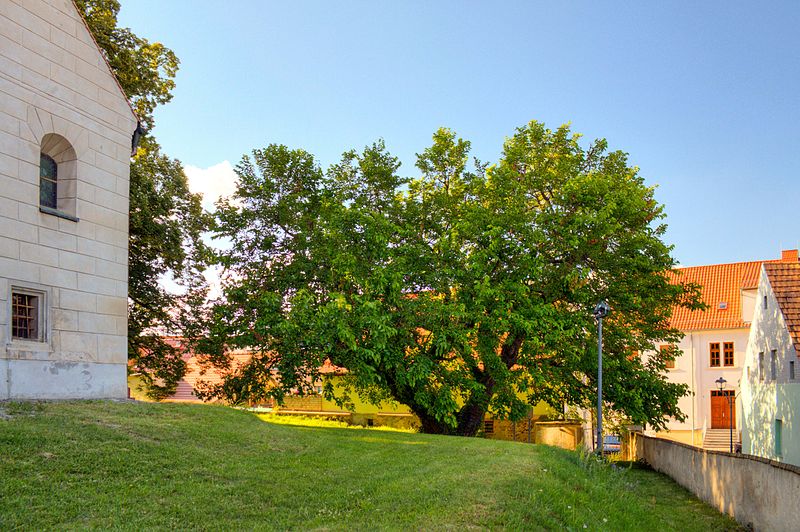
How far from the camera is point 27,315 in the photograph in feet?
50.0

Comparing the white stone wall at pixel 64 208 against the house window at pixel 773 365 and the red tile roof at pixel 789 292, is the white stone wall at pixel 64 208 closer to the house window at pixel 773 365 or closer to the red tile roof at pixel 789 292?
the red tile roof at pixel 789 292

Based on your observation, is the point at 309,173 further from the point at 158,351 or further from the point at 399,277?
the point at 158,351

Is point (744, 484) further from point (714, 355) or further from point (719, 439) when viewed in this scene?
point (714, 355)

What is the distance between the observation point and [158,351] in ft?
87.7

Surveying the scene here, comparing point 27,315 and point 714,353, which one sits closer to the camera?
point 27,315

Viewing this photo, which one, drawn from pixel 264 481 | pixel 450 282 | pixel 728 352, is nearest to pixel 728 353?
pixel 728 352

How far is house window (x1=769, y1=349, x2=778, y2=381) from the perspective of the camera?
28.6 meters

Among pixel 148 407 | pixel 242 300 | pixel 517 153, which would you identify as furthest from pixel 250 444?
pixel 517 153

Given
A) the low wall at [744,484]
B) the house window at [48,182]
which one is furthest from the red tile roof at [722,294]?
the house window at [48,182]

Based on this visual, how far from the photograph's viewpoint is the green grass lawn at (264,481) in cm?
878

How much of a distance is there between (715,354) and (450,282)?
31.0 meters

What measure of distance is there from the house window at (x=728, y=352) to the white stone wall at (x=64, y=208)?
138ft

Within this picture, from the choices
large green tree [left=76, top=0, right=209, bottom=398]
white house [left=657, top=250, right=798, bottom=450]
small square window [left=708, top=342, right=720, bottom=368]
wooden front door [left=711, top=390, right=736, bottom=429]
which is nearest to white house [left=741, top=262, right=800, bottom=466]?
white house [left=657, top=250, right=798, bottom=450]

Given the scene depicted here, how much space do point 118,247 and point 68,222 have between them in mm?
1640
